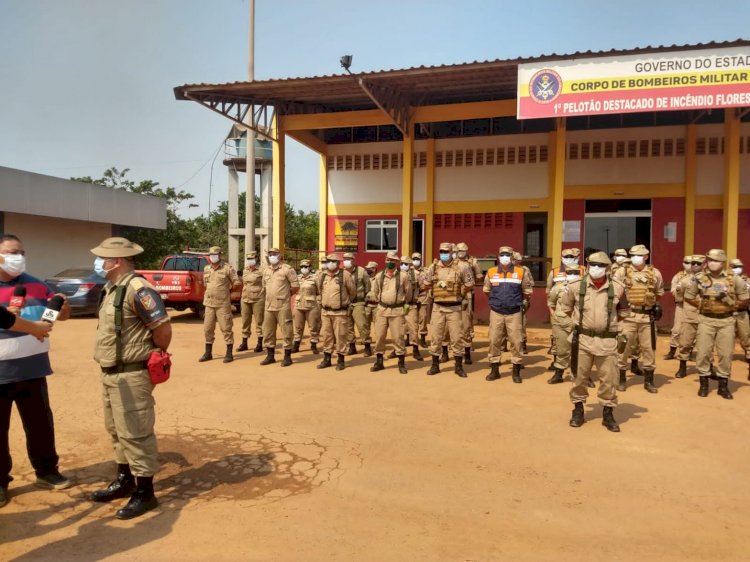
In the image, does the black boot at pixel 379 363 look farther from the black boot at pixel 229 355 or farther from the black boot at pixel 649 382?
the black boot at pixel 649 382

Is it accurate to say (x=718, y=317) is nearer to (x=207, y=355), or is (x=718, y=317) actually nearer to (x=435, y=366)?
(x=435, y=366)

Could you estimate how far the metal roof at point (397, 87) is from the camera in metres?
9.55

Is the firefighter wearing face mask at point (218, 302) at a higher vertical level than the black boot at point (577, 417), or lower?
higher

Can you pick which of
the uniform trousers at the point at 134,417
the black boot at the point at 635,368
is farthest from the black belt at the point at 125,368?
the black boot at the point at 635,368

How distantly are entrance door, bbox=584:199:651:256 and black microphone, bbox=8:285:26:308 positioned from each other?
11397 mm

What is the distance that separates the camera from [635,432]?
519cm

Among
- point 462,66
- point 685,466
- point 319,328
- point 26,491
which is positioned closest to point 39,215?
point 319,328

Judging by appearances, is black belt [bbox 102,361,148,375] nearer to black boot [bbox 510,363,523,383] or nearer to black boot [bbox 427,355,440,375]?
black boot [bbox 427,355,440,375]

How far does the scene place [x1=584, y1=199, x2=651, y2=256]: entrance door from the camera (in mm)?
12039

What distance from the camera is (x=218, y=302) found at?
853cm

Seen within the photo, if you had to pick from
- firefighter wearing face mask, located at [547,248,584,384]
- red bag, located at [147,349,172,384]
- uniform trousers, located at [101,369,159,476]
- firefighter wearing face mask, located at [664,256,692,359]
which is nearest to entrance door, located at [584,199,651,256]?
firefighter wearing face mask, located at [664,256,692,359]

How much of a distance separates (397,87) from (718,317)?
7.42m

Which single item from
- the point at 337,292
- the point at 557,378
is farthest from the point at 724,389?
the point at 337,292

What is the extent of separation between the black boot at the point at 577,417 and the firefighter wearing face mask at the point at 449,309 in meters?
2.23
